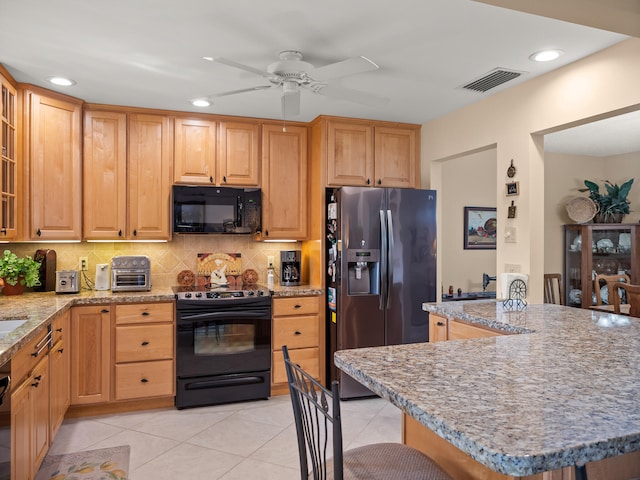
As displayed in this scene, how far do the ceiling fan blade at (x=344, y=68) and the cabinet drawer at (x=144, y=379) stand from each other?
94.3 inches

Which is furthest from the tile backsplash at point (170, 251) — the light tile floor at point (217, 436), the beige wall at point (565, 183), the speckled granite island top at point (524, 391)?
the beige wall at point (565, 183)

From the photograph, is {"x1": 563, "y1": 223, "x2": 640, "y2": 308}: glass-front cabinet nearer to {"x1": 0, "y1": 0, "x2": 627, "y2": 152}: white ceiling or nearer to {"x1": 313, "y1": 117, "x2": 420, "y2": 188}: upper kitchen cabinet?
{"x1": 313, "y1": 117, "x2": 420, "y2": 188}: upper kitchen cabinet

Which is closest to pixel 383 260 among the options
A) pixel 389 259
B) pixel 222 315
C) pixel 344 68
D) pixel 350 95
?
pixel 389 259

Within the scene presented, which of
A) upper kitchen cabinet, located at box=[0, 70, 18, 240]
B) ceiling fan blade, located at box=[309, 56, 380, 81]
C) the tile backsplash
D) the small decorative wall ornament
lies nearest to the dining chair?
ceiling fan blade, located at box=[309, 56, 380, 81]

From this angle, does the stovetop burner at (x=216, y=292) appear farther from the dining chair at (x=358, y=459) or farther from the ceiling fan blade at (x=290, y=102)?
the dining chair at (x=358, y=459)

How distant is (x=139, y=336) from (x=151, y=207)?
A: 1056mm

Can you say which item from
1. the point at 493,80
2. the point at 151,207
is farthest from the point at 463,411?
the point at 151,207

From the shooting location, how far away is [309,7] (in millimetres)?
2164

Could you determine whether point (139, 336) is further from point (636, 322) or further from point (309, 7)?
point (636, 322)

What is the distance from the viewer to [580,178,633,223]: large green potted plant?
545 cm

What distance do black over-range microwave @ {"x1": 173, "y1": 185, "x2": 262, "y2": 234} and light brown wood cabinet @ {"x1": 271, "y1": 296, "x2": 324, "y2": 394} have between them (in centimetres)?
75

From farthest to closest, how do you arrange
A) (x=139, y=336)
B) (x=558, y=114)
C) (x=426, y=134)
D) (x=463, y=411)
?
1. (x=426, y=134)
2. (x=139, y=336)
3. (x=558, y=114)
4. (x=463, y=411)

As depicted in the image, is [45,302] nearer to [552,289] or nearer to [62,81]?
[62,81]

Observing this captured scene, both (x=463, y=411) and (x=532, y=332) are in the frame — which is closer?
(x=463, y=411)
